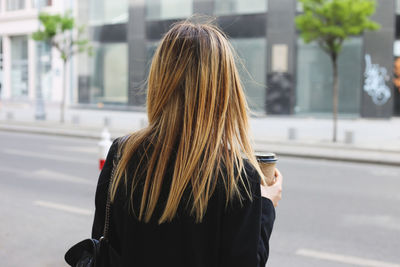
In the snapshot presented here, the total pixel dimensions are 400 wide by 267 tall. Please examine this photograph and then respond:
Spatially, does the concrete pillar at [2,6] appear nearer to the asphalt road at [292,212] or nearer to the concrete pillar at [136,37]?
the concrete pillar at [136,37]

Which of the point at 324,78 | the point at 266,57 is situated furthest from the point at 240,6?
the point at 324,78

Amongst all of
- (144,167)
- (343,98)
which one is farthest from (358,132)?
(144,167)

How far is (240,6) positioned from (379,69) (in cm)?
763

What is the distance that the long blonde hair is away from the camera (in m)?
1.58

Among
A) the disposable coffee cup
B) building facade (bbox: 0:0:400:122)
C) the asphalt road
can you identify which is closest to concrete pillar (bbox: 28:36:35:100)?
building facade (bbox: 0:0:400:122)

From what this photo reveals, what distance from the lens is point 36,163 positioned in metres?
10.1

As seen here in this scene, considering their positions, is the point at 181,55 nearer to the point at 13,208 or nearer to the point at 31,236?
the point at 31,236

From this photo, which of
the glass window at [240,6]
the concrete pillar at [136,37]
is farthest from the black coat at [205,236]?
the concrete pillar at [136,37]

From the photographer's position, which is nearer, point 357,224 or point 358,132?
point 357,224

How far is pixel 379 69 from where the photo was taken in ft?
76.6

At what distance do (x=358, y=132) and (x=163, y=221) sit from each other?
17080 mm

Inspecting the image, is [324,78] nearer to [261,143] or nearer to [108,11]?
[261,143]

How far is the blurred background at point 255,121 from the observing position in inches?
211

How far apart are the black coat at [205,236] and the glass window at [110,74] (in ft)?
89.7
